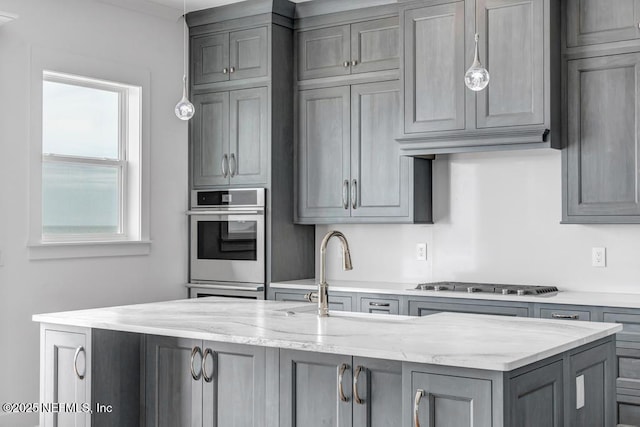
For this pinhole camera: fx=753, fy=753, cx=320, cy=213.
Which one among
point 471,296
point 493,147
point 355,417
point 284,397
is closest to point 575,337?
point 355,417

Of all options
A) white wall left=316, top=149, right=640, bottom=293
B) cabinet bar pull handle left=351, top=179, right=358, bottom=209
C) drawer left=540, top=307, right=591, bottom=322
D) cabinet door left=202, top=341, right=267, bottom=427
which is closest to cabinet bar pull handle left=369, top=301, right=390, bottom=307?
white wall left=316, top=149, right=640, bottom=293

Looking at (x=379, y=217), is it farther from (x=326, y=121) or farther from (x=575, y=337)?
(x=575, y=337)

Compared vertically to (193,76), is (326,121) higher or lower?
lower

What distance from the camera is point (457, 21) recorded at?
4.44 m

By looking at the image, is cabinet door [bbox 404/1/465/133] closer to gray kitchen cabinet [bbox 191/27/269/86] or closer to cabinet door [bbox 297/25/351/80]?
cabinet door [bbox 297/25/351/80]

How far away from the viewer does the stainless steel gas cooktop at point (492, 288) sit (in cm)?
422

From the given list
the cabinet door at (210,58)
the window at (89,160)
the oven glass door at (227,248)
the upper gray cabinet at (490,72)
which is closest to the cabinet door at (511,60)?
the upper gray cabinet at (490,72)

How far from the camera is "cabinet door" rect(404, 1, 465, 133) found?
4.44 m

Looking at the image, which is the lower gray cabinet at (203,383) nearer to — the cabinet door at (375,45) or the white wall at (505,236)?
the white wall at (505,236)

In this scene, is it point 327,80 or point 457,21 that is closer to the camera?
point 457,21

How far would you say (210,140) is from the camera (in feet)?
18.0

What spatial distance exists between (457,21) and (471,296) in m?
1.61

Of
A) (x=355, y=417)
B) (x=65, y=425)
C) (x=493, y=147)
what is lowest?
(x=65, y=425)

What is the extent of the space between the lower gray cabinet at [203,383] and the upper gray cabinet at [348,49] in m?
2.51
